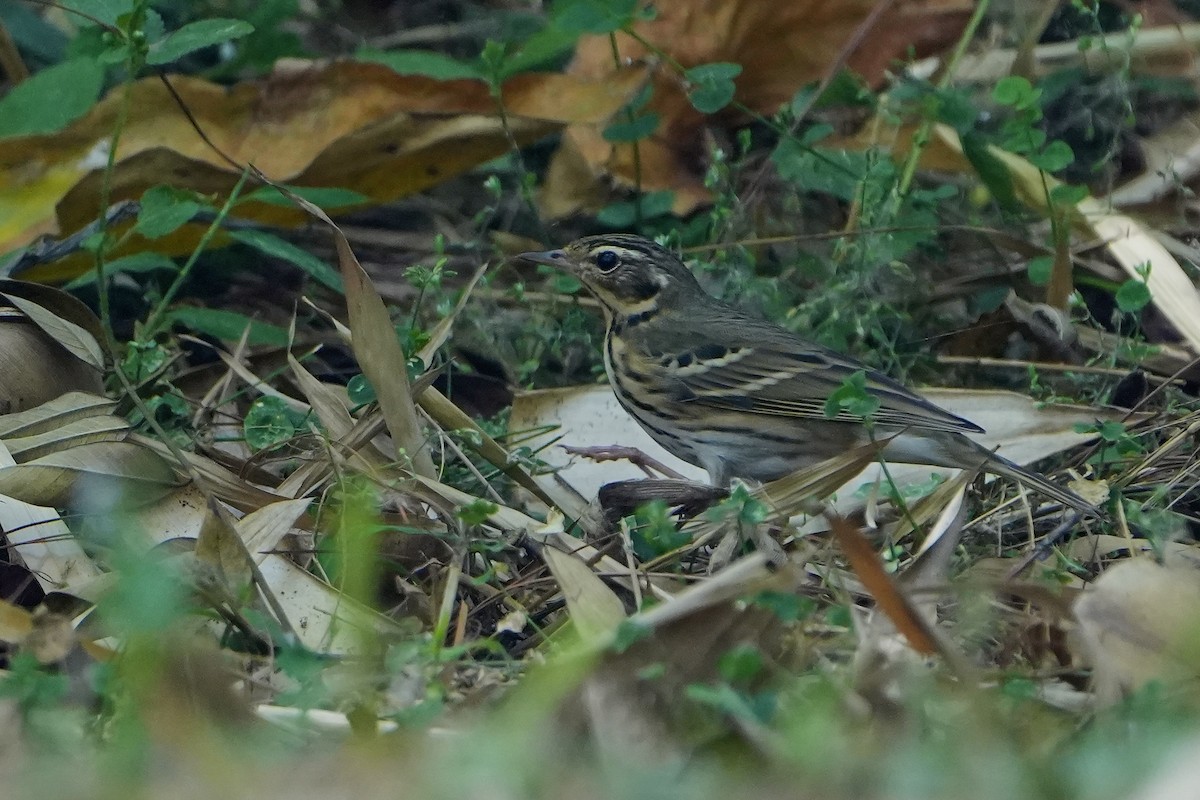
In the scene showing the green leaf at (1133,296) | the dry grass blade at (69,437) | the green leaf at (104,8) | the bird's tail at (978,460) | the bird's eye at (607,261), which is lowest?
the bird's tail at (978,460)

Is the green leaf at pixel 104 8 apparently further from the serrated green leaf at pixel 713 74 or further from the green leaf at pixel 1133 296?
the green leaf at pixel 1133 296

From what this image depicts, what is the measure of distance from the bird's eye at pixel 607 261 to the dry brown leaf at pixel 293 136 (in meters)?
0.77

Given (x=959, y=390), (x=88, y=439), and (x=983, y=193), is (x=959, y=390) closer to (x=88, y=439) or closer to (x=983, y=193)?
(x=983, y=193)

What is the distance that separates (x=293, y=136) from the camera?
6.00 m

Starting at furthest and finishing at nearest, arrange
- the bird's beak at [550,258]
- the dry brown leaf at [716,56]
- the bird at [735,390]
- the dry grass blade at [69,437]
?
the dry brown leaf at [716,56] → the bird's beak at [550,258] → the bird at [735,390] → the dry grass blade at [69,437]

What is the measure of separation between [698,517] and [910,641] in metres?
1.23

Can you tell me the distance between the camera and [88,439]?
170 inches

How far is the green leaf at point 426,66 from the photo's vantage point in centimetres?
580

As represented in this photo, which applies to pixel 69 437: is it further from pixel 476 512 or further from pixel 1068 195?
pixel 1068 195

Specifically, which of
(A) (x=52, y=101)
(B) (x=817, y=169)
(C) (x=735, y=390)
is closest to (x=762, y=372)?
(C) (x=735, y=390)

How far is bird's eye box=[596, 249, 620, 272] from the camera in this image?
5.49m

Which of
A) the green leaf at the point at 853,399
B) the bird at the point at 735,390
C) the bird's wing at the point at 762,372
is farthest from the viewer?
the bird's wing at the point at 762,372

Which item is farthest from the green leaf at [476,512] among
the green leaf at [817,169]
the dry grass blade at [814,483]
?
the green leaf at [817,169]

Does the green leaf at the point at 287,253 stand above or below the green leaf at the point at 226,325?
above
